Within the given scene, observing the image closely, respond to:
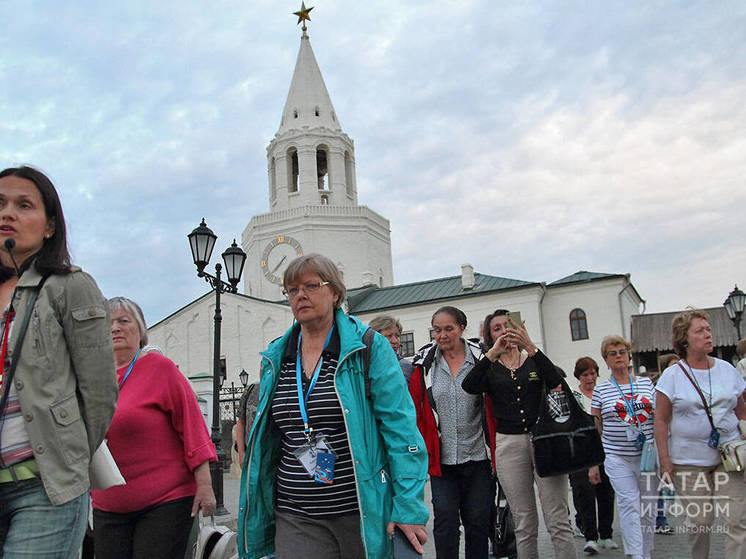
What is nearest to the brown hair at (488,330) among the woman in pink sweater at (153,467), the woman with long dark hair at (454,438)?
the woman with long dark hair at (454,438)

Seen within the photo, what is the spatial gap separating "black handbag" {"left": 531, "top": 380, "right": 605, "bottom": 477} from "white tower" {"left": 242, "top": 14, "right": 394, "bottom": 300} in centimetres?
4209

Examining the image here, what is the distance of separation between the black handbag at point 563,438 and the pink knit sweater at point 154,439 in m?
2.80

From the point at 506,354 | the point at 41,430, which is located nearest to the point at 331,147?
the point at 506,354

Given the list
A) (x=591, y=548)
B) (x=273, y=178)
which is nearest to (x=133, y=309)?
(x=591, y=548)

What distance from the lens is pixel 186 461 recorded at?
13.0 ft

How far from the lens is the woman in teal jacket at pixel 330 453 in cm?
331

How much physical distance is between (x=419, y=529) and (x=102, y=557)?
1814 millimetres

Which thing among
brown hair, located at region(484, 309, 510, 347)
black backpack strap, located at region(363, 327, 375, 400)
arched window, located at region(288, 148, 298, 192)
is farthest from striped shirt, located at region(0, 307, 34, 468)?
arched window, located at region(288, 148, 298, 192)

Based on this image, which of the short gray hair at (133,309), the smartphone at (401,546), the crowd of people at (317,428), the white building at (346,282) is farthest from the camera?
the white building at (346,282)

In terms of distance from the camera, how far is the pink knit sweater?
3771mm

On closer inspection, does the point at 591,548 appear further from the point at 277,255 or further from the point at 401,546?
the point at 277,255

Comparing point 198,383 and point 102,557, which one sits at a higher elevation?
point 198,383

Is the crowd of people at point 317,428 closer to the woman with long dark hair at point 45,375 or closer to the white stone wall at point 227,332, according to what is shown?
the woman with long dark hair at point 45,375

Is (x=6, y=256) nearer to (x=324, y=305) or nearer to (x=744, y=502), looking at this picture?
(x=324, y=305)
